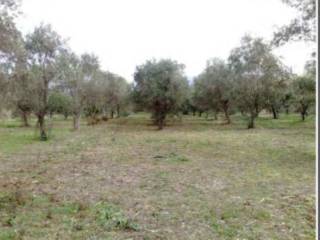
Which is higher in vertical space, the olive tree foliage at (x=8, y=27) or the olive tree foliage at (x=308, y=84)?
the olive tree foliage at (x=8, y=27)

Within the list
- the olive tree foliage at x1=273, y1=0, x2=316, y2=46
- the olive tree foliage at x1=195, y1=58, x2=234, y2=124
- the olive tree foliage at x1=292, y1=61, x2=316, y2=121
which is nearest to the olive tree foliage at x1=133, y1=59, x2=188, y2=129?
the olive tree foliage at x1=195, y1=58, x2=234, y2=124

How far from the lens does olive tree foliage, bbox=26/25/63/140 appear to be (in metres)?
18.0

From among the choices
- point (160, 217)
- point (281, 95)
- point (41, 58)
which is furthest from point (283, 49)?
point (281, 95)

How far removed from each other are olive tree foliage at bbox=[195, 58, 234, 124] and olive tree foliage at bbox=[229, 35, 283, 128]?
430 cm

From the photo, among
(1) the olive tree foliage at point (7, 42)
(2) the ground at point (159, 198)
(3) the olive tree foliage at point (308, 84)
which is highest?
(1) the olive tree foliage at point (7, 42)

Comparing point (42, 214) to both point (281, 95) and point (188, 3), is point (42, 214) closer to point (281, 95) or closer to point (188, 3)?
point (188, 3)

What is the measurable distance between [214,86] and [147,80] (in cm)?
801

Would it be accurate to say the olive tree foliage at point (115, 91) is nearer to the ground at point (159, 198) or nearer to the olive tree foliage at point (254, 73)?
the olive tree foliage at point (254, 73)

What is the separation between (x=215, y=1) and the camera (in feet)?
9.81

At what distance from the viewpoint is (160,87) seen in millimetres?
27812

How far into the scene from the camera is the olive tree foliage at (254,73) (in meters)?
25.1

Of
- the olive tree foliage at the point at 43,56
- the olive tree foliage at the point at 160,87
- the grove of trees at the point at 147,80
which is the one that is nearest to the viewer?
the grove of trees at the point at 147,80

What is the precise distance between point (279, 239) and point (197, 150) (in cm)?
982

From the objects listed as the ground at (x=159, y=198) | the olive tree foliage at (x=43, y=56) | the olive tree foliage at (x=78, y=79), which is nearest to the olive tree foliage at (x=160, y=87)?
the olive tree foliage at (x=78, y=79)
